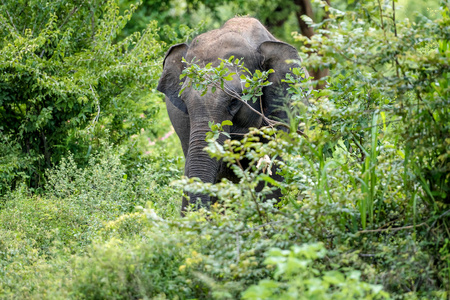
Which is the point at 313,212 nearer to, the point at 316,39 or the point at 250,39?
the point at 316,39

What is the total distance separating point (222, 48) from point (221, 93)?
0.66 meters

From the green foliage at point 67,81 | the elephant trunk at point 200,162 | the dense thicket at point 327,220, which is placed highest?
the green foliage at point 67,81

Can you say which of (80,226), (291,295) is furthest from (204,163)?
(291,295)

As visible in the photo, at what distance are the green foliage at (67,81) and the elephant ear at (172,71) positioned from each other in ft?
4.95

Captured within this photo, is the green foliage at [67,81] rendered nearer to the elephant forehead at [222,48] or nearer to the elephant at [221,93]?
the elephant at [221,93]

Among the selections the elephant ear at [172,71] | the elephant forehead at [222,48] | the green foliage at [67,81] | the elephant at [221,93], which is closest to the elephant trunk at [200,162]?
the elephant at [221,93]

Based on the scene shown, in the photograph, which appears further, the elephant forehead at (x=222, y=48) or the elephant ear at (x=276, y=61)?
the elephant ear at (x=276, y=61)

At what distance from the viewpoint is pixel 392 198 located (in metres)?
4.13

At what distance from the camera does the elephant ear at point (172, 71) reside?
7.02 metres

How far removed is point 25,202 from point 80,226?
45.9 inches

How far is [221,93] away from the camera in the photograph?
6.19 metres

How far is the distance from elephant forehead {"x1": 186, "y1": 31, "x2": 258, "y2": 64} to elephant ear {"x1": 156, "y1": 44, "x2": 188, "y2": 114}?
0.29 m

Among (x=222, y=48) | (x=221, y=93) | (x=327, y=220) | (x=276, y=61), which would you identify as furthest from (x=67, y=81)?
(x=327, y=220)

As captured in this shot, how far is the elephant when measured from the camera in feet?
20.1
